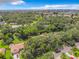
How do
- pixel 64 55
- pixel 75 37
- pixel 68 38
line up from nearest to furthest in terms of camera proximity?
pixel 64 55 < pixel 68 38 < pixel 75 37

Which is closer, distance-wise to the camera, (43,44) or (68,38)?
(43,44)

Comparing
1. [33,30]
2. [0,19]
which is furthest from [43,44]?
[0,19]

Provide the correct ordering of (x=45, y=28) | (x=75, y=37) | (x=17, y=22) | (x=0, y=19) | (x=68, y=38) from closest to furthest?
(x=68, y=38) → (x=75, y=37) → (x=45, y=28) → (x=17, y=22) → (x=0, y=19)

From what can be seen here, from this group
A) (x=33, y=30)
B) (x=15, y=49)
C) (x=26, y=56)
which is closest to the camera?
(x=26, y=56)

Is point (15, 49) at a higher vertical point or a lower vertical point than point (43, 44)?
lower

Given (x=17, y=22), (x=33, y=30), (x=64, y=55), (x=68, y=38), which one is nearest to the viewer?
(x=64, y=55)

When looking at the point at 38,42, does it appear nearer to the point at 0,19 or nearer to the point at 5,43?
the point at 5,43

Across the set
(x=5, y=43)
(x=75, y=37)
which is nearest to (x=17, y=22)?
(x=5, y=43)

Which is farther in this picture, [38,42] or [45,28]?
[45,28]

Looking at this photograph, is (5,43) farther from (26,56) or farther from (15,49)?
(26,56)
